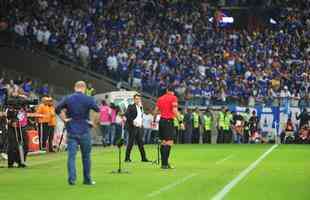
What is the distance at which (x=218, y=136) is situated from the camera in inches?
1741

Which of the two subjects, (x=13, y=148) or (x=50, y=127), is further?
(x=50, y=127)

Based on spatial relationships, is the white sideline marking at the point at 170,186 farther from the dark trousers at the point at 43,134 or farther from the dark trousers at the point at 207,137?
the dark trousers at the point at 207,137

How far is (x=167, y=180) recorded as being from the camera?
61.9 ft

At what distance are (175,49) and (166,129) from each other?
26.6 m

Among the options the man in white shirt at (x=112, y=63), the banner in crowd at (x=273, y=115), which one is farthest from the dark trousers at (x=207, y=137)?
the man in white shirt at (x=112, y=63)

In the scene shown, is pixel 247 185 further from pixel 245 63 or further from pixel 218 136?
pixel 245 63

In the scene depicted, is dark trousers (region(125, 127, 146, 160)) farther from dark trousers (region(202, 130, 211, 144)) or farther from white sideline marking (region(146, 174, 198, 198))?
dark trousers (region(202, 130, 211, 144))

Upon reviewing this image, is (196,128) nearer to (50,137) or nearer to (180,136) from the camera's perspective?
(180,136)

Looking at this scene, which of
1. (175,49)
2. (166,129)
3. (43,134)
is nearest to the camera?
(166,129)

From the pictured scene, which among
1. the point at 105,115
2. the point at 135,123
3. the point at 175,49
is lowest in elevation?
the point at 135,123

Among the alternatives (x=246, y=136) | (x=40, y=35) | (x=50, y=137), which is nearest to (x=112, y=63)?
(x=40, y=35)

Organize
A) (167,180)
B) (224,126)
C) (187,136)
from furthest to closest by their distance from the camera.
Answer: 1. (187,136)
2. (224,126)
3. (167,180)

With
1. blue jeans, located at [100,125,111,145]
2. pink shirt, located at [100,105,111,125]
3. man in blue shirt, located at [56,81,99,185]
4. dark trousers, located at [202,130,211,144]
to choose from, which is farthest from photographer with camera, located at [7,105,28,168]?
dark trousers, located at [202,130,211,144]

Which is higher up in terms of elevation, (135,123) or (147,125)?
(147,125)
